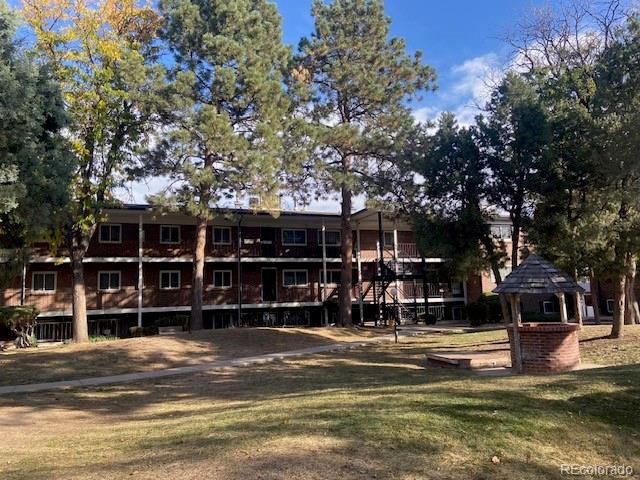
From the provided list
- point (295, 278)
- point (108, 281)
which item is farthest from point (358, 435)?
point (295, 278)

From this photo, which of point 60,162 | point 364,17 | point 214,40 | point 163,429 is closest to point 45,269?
point 214,40

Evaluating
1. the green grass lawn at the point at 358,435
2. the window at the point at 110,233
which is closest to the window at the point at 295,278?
the window at the point at 110,233

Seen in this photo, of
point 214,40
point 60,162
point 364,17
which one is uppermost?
point 364,17

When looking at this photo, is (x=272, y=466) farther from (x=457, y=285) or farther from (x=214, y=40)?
(x=457, y=285)

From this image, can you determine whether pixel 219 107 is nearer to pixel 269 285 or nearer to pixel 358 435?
pixel 269 285

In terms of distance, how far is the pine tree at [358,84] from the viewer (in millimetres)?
26828

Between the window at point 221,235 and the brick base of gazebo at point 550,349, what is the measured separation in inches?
938

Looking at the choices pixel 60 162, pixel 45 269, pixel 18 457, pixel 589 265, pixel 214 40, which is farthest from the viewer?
pixel 45 269

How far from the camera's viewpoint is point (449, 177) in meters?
21.1

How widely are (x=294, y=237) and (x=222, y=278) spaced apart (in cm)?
545

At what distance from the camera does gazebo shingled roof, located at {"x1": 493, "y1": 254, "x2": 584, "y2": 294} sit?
1388cm

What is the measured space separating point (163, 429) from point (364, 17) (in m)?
24.6

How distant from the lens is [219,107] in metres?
24.7

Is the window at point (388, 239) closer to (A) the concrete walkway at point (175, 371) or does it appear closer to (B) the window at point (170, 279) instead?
(B) the window at point (170, 279)
